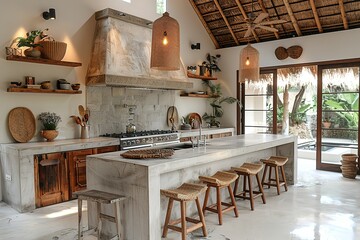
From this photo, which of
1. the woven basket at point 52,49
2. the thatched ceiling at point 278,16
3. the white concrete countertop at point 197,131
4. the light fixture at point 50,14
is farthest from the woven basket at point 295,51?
the light fixture at point 50,14

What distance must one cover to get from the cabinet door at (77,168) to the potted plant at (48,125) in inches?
23.5

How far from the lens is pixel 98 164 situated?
11.5 ft

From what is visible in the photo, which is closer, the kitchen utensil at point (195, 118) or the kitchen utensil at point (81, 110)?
the kitchen utensil at point (81, 110)

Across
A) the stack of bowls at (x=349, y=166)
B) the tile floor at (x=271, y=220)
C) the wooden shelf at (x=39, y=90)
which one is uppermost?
the wooden shelf at (x=39, y=90)

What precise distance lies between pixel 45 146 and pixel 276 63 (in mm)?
5809

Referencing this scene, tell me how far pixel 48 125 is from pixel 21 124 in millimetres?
418

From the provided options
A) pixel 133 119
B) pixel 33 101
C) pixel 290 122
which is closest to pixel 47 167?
pixel 33 101

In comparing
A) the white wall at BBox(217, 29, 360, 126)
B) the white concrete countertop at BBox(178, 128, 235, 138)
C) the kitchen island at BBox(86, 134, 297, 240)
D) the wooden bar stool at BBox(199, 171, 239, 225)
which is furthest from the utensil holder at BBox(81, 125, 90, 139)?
the white wall at BBox(217, 29, 360, 126)

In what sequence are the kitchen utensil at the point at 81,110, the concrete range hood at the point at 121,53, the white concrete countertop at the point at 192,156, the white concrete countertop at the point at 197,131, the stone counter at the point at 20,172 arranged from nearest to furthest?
the white concrete countertop at the point at 192,156 → the stone counter at the point at 20,172 → the concrete range hood at the point at 121,53 → the kitchen utensil at the point at 81,110 → the white concrete countertop at the point at 197,131

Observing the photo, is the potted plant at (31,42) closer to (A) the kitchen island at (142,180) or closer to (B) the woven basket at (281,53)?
(A) the kitchen island at (142,180)

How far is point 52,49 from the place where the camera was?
17.1ft

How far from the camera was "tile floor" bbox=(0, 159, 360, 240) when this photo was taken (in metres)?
3.64

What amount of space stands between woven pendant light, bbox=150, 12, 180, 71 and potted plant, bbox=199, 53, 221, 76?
16.9 feet

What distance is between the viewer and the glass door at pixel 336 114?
271 inches
